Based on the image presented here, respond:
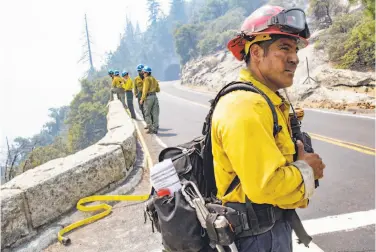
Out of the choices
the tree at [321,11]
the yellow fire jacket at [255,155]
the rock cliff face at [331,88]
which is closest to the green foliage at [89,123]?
the tree at [321,11]

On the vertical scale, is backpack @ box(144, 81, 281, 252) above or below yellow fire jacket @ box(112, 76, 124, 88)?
above

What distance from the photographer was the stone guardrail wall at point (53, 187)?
11.9ft

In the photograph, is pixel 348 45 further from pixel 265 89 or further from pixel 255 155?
pixel 255 155

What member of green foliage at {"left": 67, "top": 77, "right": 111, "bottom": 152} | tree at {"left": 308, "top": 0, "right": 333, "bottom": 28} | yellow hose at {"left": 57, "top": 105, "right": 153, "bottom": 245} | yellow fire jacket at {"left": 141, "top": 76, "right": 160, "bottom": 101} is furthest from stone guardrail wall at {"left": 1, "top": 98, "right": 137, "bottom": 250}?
green foliage at {"left": 67, "top": 77, "right": 111, "bottom": 152}

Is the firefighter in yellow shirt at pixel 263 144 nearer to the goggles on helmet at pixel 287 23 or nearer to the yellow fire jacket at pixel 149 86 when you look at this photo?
the goggles on helmet at pixel 287 23

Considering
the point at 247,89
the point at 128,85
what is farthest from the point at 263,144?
the point at 128,85

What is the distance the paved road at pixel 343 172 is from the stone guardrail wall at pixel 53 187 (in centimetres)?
271

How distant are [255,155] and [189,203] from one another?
0.48 meters

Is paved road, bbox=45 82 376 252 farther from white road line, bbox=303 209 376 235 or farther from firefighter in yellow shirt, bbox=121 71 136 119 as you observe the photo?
firefighter in yellow shirt, bbox=121 71 136 119

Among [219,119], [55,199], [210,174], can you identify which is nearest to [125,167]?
[55,199]

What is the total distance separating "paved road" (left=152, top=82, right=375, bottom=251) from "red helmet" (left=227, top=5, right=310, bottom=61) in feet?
8.04

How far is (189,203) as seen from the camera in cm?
190

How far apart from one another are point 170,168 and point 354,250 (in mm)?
2482

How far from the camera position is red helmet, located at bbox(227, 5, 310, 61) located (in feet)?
6.43
